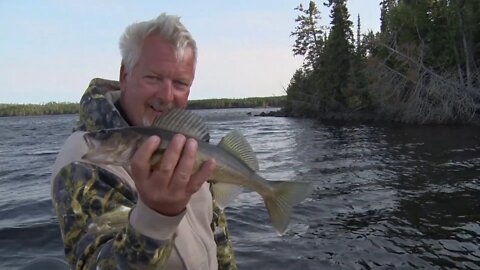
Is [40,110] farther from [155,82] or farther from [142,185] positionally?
[142,185]

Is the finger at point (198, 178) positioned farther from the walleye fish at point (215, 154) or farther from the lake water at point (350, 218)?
the lake water at point (350, 218)

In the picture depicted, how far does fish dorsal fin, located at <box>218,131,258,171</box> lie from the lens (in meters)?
2.51

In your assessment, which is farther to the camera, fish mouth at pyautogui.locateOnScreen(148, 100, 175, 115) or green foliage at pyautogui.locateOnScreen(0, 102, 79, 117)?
green foliage at pyautogui.locateOnScreen(0, 102, 79, 117)

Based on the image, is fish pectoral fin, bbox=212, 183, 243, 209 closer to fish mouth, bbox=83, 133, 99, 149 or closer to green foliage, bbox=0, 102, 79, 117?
fish mouth, bbox=83, 133, 99, 149

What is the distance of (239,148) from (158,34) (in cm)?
84

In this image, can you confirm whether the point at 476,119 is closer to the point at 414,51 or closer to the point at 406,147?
the point at 414,51

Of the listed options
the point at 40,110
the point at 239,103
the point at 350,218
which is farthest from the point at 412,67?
the point at 40,110

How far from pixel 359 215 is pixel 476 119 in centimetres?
2677

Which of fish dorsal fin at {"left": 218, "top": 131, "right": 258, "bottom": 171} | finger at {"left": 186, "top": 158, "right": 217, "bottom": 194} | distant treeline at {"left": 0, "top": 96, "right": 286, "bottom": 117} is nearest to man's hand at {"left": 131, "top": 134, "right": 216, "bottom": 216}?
finger at {"left": 186, "top": 158, "right": 217, "bottom": 194}

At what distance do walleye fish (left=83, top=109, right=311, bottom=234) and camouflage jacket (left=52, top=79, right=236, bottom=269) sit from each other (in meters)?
0.27

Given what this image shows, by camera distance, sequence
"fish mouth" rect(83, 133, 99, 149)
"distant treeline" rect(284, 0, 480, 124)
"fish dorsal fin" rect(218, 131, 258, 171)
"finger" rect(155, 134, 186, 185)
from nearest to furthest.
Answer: "finger" rect(155, 134, 186, 185)
"fish mouth" rect(83, 133, 99, 149)
"fish dorsal fin" rect(218, 131, 258, 171)
"distant treeline" rect(284, 0, 480, 124)

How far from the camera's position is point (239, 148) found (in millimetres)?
2592

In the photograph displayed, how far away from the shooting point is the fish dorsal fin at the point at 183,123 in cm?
207

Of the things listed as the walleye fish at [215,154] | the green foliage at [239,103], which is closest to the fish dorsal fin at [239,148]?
the walleye fish at [215,154]
